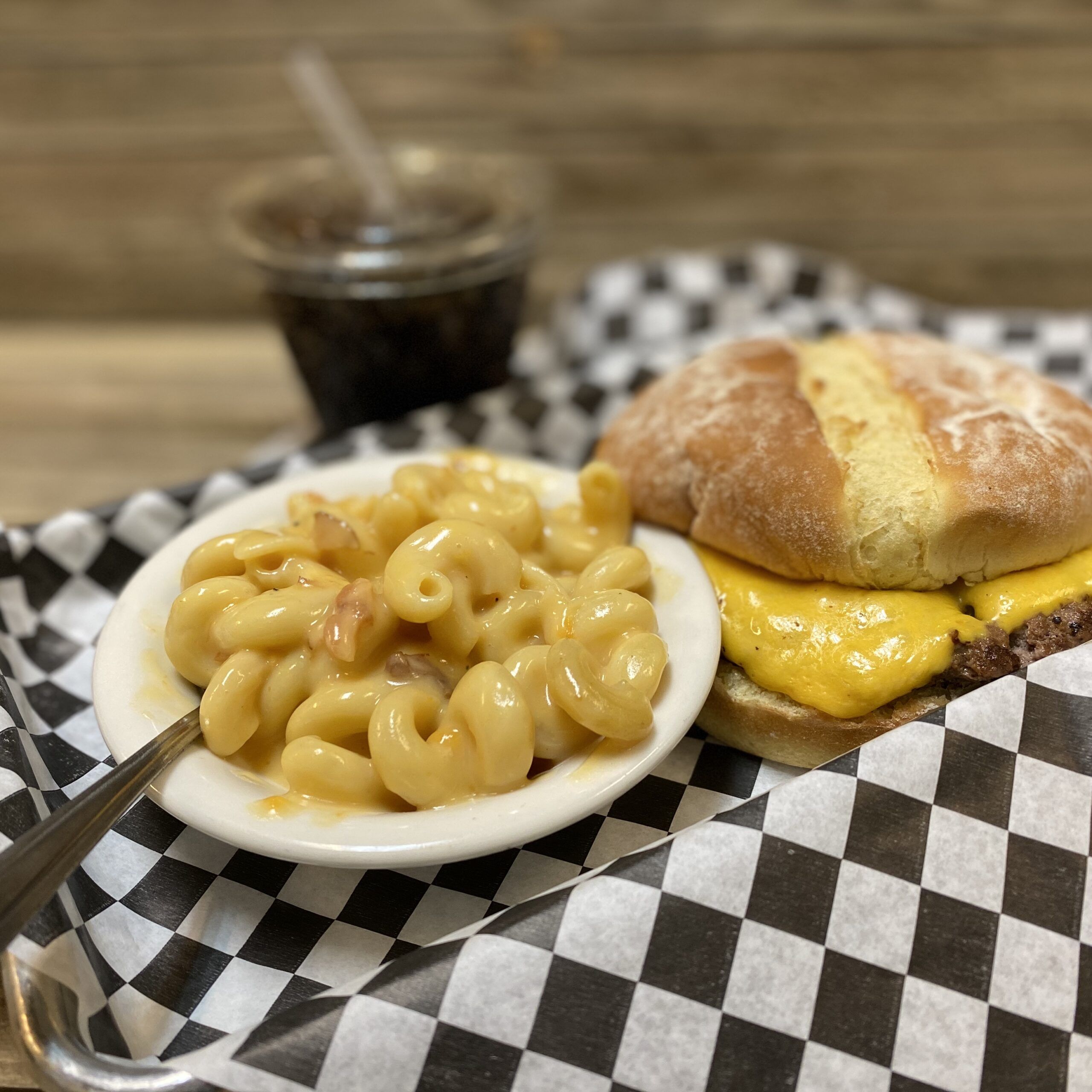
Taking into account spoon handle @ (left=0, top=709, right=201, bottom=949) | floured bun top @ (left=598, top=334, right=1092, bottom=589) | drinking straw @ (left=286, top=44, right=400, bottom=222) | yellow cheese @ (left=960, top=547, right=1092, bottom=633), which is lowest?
yellow cheese @ (left=960, top=547, right=1092, bottom=633)

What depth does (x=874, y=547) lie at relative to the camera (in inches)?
57.4

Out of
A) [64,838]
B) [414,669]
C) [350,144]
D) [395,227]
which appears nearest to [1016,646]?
[414,669]

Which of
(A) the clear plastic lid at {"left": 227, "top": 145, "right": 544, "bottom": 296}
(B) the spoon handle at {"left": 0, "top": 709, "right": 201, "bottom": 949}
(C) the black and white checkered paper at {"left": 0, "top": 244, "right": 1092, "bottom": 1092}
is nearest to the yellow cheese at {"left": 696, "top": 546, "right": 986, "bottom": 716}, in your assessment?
(C) the black and white checkered paper at {"left": 0, "top": 244, "right": 1092, "bottom": 1092}

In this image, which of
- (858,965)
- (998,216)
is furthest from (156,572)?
(998,216)

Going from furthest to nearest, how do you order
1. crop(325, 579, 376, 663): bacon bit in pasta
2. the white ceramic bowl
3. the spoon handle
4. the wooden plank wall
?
the wooden plank wall → crop(325, 579, 376, 663): bacon bit in pasta → the white ceramic bowl → the spoon handle

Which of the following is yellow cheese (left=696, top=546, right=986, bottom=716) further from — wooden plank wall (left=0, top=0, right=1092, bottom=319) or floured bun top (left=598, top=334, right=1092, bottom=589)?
wooden plank wall (left=0, top=0, right=1092, bottom=319)

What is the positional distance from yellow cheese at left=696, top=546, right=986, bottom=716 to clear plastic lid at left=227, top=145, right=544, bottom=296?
131cm

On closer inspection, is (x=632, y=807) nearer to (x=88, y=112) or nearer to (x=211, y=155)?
(x=211, y=155)

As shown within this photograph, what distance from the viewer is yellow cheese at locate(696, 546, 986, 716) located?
54.2 inches

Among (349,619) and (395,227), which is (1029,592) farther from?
(395,227)

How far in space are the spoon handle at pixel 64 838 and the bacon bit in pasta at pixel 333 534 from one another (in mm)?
359

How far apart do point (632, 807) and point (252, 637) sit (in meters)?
0.60

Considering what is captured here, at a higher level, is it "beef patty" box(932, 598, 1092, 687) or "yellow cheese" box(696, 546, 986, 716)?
"yellow cheese" box(696, 546, 986, 716)

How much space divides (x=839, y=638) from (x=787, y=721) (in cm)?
15
